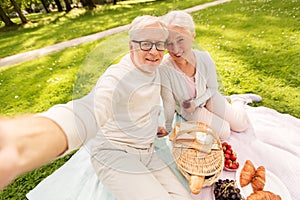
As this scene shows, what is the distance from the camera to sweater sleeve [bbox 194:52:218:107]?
1.74 m

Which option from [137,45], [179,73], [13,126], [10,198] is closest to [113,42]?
[137,45]

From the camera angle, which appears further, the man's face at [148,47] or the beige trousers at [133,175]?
the beige trousers at [133,175]

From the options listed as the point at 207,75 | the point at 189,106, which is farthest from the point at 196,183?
the point at 207,75

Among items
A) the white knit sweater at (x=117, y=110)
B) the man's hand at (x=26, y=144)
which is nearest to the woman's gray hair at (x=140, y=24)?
the white knit sweater at (x=117, y=110)

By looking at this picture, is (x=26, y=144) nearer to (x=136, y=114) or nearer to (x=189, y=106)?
(x=136, y=114)

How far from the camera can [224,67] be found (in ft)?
11.5

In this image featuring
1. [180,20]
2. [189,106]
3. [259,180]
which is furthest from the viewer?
[189,106]

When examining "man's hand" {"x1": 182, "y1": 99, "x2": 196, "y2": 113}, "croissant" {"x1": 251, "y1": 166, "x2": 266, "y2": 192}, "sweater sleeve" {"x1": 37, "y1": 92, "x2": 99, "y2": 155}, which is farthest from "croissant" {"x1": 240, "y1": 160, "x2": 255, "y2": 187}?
"sweater sleeve" {"x1": 37, "y1": 92, "x2": 99, "y2": 155}

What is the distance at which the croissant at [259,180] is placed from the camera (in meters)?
1.57

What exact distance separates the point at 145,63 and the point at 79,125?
644mm

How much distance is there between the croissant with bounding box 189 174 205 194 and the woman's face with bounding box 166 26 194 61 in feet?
2.84

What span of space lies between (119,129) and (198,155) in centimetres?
60

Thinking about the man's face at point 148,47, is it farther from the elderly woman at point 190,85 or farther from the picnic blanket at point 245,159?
the picnic blanket at point 245,159

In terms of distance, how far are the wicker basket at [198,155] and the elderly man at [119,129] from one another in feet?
0.45
